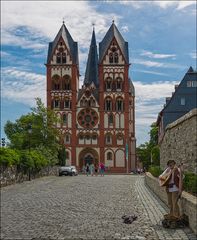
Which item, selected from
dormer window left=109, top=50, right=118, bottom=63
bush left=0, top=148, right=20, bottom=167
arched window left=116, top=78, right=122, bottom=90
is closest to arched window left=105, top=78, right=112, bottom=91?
arched window left=116, top=78, right=122, bottom=90

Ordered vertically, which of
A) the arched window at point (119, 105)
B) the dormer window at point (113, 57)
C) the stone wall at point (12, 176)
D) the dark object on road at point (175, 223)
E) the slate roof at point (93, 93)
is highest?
the dormer window at point (113, 57)

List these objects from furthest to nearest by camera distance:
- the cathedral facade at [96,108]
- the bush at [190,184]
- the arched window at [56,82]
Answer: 1. the arched window at [56,82]
2. the cathedral facade at [96,108]
3. the bush at [190,184]

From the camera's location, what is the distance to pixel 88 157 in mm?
87812

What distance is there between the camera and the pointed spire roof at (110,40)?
89438 mm

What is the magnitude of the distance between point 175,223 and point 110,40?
8080 cm

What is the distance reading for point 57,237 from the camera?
402 inches

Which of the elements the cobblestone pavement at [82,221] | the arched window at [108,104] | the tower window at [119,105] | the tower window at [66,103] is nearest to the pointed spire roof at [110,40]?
the tower window at [119,105]

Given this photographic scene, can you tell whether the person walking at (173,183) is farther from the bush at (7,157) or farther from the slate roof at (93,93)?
the slate roof at (93,93)

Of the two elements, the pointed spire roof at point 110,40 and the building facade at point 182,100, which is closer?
the building facade at point 182,100

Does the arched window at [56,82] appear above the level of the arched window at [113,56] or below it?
below

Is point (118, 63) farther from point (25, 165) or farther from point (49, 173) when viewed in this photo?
point (25, 165)

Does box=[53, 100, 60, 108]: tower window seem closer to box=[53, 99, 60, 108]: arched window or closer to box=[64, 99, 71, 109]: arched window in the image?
box=[53, 99, 60, 108]: arched window

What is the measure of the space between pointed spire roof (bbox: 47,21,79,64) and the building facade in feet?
103

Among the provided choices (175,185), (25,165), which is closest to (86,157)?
(25,165)
